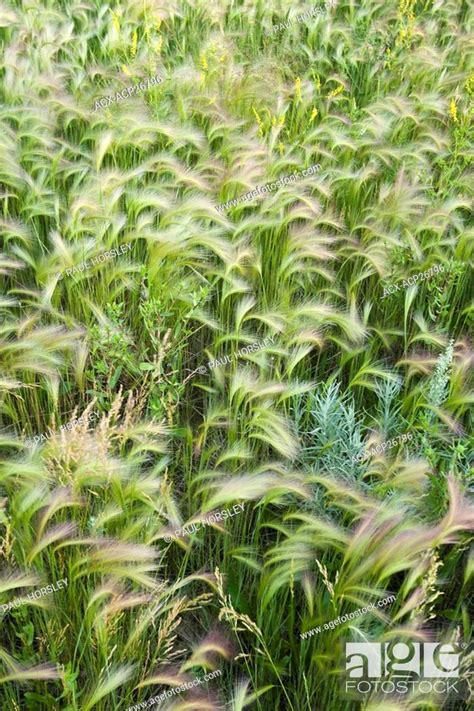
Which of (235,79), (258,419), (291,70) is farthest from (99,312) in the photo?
(291,70)

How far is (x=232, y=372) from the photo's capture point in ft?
7.35

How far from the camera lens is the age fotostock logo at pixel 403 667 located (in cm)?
154

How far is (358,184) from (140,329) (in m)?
1.08

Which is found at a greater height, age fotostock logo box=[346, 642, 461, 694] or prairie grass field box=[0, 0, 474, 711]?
prairie grass field box=[0, 0, 474, 711]

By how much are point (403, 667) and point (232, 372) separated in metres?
1.00

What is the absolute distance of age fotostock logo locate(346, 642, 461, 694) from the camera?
1537 millimetres

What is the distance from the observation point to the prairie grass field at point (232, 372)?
5.08 ft

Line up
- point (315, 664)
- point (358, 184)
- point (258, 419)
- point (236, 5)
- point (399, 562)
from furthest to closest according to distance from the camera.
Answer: point (236, 5), point (358, 184), point (258, 419), point (315, 664), point (399, 562)

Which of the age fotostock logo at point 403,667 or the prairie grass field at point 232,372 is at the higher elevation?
the prairie grass field at point 232,372

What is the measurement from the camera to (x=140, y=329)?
8.18 ft

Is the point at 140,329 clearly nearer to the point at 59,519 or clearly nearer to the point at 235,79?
the point at 59,519

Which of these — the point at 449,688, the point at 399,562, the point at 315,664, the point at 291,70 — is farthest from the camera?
the point at 291,70

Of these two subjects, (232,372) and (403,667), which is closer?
(403,667)

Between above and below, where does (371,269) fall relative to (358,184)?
below
